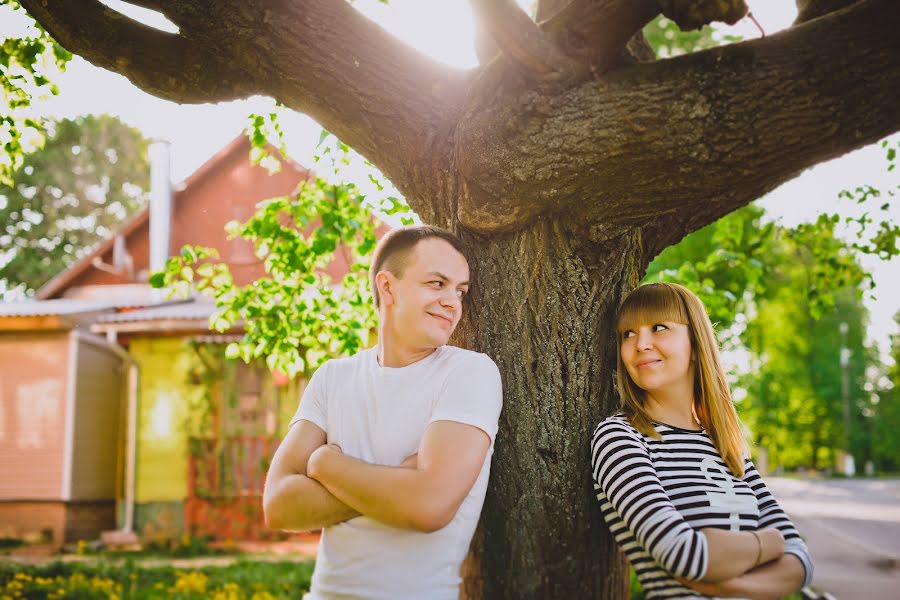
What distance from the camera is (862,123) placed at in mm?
2902

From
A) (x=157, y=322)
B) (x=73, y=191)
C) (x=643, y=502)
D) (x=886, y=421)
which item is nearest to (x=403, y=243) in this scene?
(x=643, y=502)

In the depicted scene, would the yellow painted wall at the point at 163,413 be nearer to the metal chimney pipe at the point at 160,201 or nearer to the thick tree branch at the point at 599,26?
the metal chimney pipe at the point at 160,201

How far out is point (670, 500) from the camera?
2.84m

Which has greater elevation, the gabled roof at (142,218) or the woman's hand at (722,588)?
the gabled roof at (142,218)

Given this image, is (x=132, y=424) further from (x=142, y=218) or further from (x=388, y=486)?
(x=388, y=486)

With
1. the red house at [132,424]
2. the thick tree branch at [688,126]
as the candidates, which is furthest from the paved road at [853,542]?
the red house at [132,424]

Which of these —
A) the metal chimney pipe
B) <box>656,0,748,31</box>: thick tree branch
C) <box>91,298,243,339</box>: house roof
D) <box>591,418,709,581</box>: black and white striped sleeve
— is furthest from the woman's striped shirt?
the metal chimney pipe

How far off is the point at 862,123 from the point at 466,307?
5.57 ft

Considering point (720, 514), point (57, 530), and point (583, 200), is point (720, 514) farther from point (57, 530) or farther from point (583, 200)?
point (57, 530)

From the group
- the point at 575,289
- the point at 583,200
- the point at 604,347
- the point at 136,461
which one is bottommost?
the point at 136,461

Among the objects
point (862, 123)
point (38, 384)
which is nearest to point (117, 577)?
point (38, 384)

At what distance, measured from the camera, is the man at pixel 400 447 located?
2.59m

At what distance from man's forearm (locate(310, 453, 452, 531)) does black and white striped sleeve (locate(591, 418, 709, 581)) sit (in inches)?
27.3

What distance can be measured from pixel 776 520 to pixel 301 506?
1.80m
